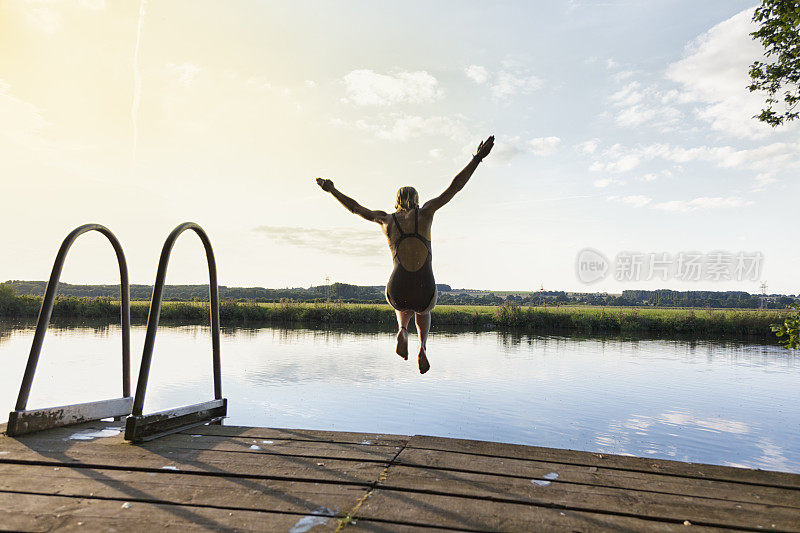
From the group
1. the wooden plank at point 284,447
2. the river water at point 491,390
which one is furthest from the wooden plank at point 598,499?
the river water at point 491,390

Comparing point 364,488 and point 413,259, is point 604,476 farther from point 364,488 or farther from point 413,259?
point 413,259

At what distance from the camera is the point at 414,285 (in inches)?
195

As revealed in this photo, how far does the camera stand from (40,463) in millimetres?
3449

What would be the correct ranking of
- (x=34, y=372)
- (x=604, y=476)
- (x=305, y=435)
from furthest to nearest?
(x=34, y=372), (x=305, y=435), (x=604, y=476)

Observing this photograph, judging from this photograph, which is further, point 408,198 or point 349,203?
point 349,203

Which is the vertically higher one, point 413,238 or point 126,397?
point 413,238

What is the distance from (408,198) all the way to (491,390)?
11196 millimetres

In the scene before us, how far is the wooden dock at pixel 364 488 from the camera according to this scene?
2580mm

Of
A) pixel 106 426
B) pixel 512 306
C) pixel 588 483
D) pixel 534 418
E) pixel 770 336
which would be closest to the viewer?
pixel 588 483

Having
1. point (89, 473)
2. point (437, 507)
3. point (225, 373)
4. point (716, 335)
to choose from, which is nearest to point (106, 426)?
point (89, 473)

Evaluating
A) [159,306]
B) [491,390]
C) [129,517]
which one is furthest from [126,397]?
[491,390]

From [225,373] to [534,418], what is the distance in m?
10.5

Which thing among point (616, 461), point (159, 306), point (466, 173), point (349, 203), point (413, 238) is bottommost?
point (616, 461)

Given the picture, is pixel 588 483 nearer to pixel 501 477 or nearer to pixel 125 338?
pixel 501 477
